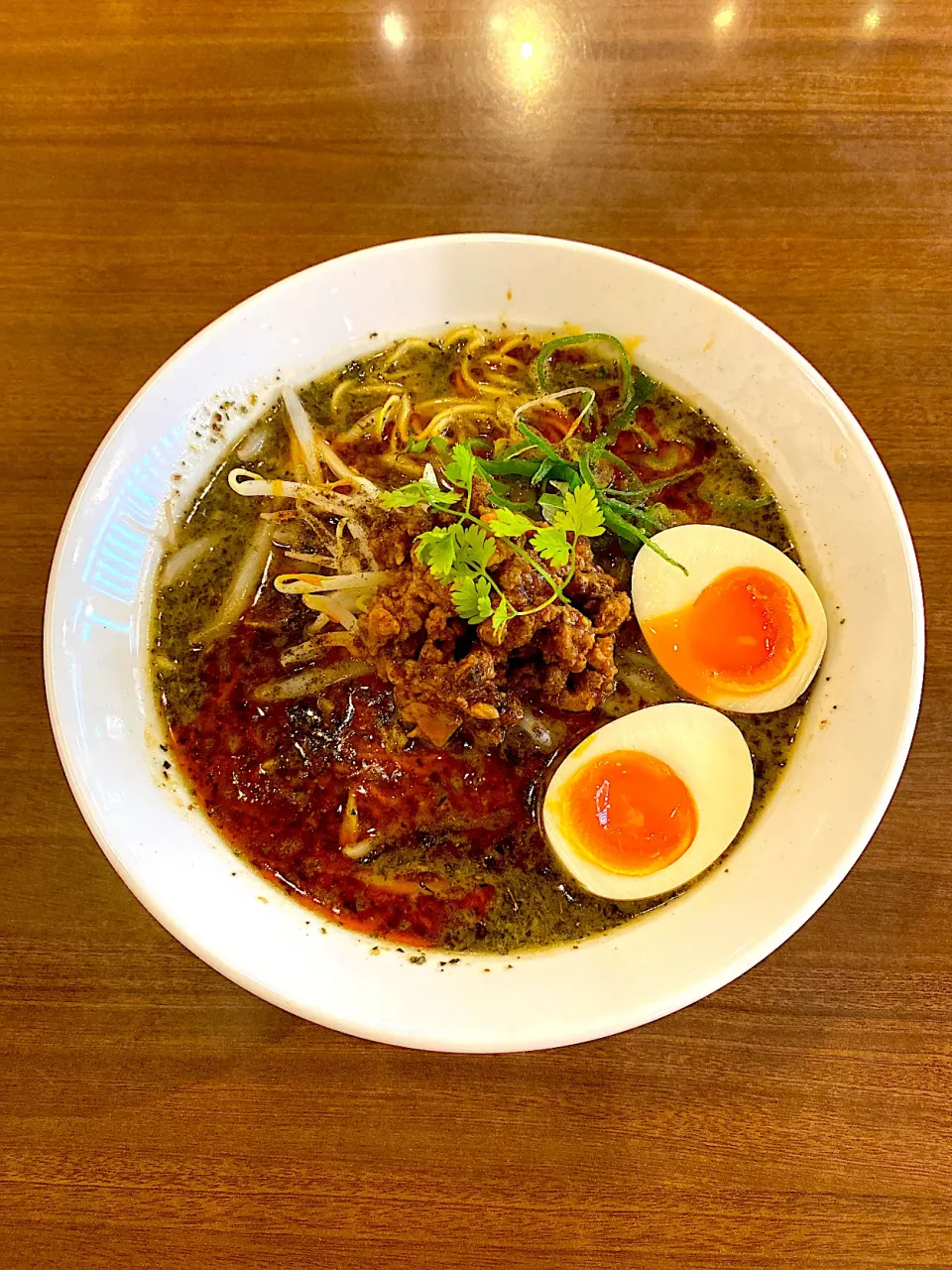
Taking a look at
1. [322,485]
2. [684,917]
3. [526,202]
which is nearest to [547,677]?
[684,917]

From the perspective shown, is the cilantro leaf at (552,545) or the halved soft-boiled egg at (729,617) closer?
→ the cilantro leaf at (552,545)

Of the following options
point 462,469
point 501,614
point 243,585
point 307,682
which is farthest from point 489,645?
point 243,585

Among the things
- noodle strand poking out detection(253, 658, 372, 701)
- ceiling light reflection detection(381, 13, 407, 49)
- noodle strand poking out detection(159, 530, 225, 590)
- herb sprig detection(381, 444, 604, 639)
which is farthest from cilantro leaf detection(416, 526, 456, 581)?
ceiling light reflection detection(381, 13, 407, 49)

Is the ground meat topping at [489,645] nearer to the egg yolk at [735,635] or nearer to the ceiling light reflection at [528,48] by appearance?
the egg yolk at [735,635]

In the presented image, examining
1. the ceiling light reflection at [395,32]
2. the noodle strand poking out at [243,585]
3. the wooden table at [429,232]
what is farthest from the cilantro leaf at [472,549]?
the ceiling light reflection at [395,32]

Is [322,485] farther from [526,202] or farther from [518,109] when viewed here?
[518,109]

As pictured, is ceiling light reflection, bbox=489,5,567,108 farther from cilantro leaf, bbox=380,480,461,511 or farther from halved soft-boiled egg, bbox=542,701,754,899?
halved soft-boiled egg, bbox=542,701,754,899
